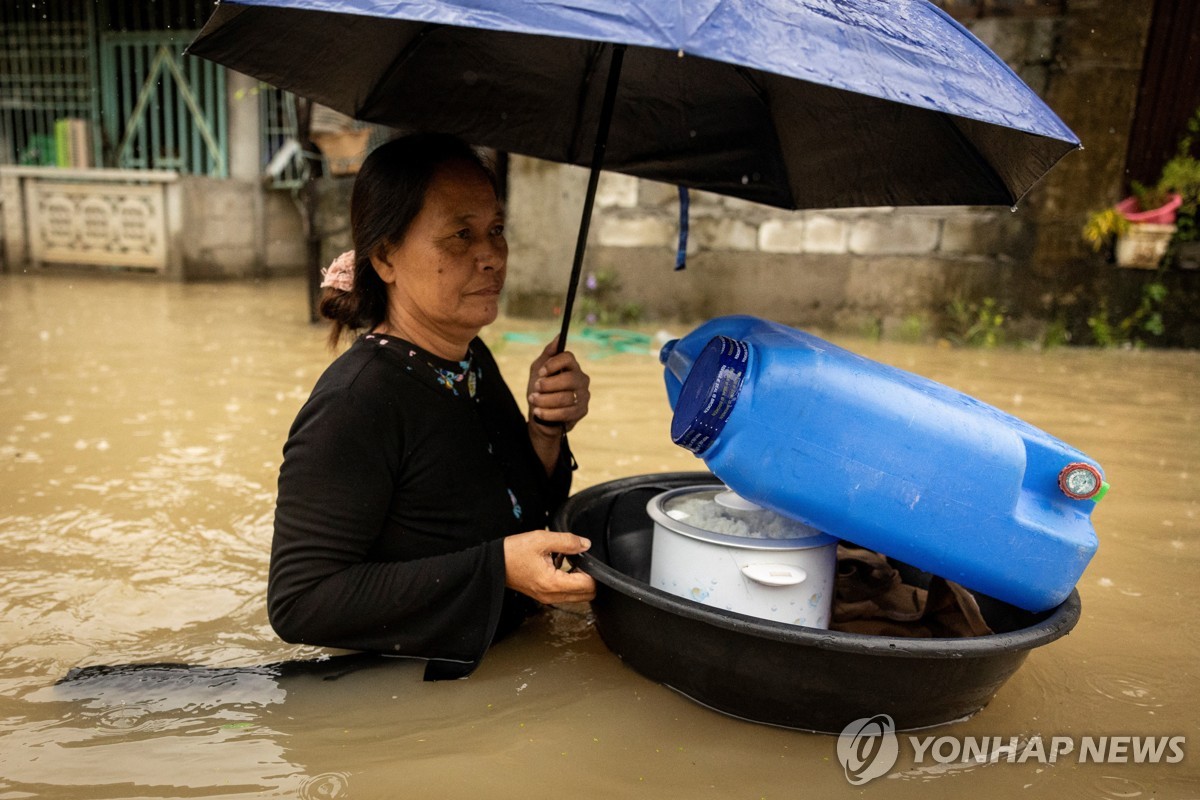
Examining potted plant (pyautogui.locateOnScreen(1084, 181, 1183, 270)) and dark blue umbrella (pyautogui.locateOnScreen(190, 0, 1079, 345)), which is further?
potted plant (pyautogui.locateOnScreen(1084, 181, 1183, 270))

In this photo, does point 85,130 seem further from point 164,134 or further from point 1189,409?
point 1189,409

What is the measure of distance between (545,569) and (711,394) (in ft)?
1.56

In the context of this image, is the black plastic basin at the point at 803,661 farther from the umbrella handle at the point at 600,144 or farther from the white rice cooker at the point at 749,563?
the umbrella handle at the point at 600,144

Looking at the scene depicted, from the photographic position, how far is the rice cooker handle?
1.71m

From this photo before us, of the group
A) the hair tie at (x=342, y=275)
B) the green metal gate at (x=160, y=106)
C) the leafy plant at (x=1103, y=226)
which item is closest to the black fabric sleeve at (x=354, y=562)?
the hair tie at (x=342, y=275)

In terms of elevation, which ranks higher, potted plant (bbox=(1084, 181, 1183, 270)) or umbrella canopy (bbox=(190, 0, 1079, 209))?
umbrella canopy (bbox=(190, 0, 1079, 209))

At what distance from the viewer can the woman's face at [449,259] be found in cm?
194

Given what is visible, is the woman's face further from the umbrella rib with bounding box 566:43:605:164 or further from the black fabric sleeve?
the umbrella rib with bounding box 566:43:605:164

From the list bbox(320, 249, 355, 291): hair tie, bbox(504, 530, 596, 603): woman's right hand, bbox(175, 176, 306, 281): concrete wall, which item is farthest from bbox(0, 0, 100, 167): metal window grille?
bbox(504, 530, 596, 603): woman's right hand

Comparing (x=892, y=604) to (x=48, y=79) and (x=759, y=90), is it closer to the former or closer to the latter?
(x=759, y=90)

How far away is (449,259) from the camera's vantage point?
1950mm

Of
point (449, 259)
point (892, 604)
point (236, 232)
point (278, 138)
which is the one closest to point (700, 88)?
point (449, 259)

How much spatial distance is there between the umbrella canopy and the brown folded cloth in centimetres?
89

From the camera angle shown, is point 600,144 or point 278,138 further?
point 278,138
